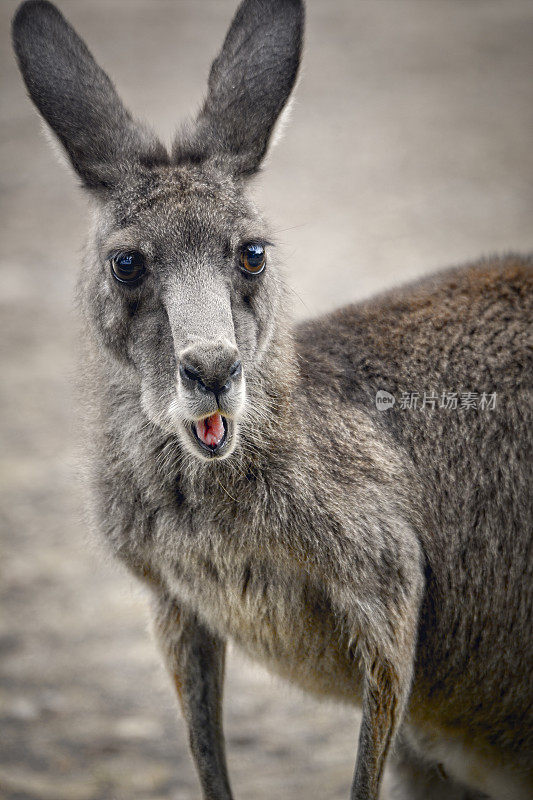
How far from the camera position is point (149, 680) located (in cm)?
636

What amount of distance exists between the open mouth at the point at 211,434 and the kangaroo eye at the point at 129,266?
658mm

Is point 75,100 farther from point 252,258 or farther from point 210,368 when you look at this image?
point 210,368

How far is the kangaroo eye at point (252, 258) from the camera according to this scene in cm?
381

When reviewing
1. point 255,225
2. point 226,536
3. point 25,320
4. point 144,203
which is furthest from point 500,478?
point 25,320

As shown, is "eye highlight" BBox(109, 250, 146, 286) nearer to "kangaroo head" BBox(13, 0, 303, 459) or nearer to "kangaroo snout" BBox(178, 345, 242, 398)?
"kangaroo head" BBox(13, 0, 303, 459)

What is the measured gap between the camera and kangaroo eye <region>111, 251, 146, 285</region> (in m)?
3.71

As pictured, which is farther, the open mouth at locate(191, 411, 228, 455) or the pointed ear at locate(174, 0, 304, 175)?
the pointed ear at locate(174, 0, 304, 175)

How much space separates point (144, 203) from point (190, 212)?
21 cm

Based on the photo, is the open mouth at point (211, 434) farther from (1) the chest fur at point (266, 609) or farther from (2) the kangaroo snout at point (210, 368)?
(1) the chest fur at point (266, 609)

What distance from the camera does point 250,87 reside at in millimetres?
4031

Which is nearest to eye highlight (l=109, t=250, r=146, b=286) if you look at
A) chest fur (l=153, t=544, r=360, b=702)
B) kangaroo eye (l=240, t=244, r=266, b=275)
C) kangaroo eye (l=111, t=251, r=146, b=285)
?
kangaroo eye (l=111, t=251, r=146, b=285)

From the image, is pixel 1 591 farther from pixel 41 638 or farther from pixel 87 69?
pixel 87 69

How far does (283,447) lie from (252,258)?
798mm

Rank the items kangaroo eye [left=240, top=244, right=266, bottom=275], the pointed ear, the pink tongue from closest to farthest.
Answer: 1. the pink tongue
2. kangaroo eye [left=240, top=244, right=266, bottom=275]
3. the pointed ear
